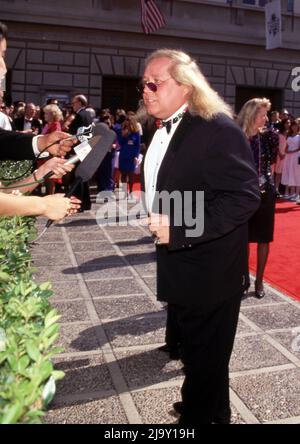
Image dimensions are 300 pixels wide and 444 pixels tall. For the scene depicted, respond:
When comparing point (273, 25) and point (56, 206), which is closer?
point (56, 206)

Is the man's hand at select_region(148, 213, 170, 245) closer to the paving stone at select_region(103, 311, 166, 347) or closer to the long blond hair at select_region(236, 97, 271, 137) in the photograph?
the paving stone at select_region(103, 311, 166, 347)

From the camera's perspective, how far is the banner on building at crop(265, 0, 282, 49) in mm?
18078

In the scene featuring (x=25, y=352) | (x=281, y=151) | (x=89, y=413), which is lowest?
(x=89, y=413)

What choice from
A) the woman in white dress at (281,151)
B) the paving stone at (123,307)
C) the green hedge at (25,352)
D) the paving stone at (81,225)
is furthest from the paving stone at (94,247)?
the woman in white dress at (281,151)

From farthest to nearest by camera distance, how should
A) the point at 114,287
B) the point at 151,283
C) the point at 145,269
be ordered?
the point at 145,269 → the point at 151,283 → the point at 114,287

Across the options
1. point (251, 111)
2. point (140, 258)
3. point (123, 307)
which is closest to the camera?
point (123, 307)

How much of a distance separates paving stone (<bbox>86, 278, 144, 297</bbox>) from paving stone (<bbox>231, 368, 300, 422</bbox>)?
1954mm

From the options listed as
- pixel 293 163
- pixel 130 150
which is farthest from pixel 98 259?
pixel 293 163

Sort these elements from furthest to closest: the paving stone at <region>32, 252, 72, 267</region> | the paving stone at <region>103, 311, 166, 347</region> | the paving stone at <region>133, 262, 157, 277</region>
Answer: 1. the paving stone at <region>32, 252, 72, 267</region>
2. the paving stone at <region>133, 262, 157, 277</region>
3. the paving stone at <region>103, 311, 166, 347</region>

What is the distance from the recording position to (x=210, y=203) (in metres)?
2.41

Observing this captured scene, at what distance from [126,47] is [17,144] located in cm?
1629

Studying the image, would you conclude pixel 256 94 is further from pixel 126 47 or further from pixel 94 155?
pixel 94 155

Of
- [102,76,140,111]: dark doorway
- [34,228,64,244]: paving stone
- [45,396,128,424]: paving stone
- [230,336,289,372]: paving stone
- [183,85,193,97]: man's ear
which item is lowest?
[45,396,128,424]: paving stone

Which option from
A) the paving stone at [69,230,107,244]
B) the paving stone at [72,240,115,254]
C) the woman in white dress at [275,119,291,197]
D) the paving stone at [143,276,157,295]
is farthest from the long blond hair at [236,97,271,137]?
the woman in white dress at [275,119,291,197]
